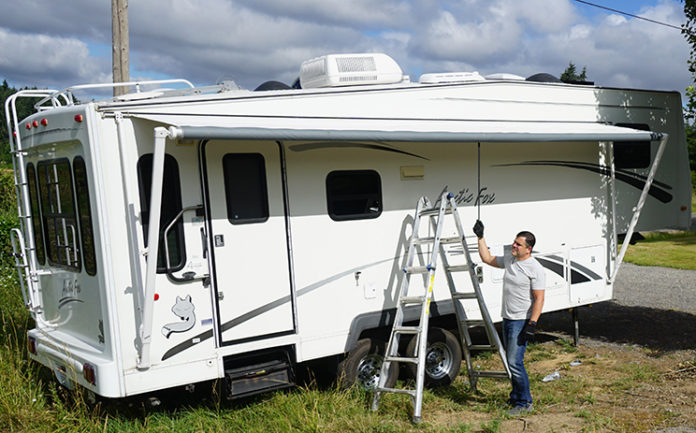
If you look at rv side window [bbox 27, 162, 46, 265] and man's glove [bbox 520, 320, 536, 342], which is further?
rv side window [bbox 27, 162, 46, 265]

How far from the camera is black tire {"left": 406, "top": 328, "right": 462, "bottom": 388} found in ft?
21.0

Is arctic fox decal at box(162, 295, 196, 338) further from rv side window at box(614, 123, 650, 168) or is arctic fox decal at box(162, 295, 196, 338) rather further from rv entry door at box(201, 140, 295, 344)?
rv side window at box(614, 123, 650, 168)

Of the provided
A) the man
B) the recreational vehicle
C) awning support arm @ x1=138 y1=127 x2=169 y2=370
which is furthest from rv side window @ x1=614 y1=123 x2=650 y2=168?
awning support arm @ x1=138 y1=127 x2=169 y2=370

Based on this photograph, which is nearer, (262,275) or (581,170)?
(262,275)

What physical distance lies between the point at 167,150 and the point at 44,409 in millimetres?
2621

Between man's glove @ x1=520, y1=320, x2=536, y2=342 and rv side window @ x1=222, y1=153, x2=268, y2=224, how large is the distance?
2448mm

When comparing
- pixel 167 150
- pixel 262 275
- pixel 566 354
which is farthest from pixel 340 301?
pixel 566 354

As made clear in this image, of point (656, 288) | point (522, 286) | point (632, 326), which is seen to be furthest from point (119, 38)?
point (656, 288)

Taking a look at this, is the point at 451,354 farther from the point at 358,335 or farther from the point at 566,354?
the point at 566,354

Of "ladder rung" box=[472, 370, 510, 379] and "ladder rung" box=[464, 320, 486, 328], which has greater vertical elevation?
"ladder rung" box=[464, 320, 486, 328]

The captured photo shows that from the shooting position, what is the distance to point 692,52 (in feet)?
24.1

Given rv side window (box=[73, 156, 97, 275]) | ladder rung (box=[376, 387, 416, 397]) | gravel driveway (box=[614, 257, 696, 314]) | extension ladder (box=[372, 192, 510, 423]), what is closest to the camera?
rv side window (box=[73, 156, 97, 275])

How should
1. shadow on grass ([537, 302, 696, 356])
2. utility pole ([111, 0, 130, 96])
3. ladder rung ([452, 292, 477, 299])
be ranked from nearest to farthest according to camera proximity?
ladder rung ([452, 292, 477, 299])
shadow on grass ([537, 302, 696, 356])
utility pole ([111, 0, 130, 96])

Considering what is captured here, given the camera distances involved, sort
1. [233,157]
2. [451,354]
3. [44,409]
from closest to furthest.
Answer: [233,157]
[44,409]
[451,354]
